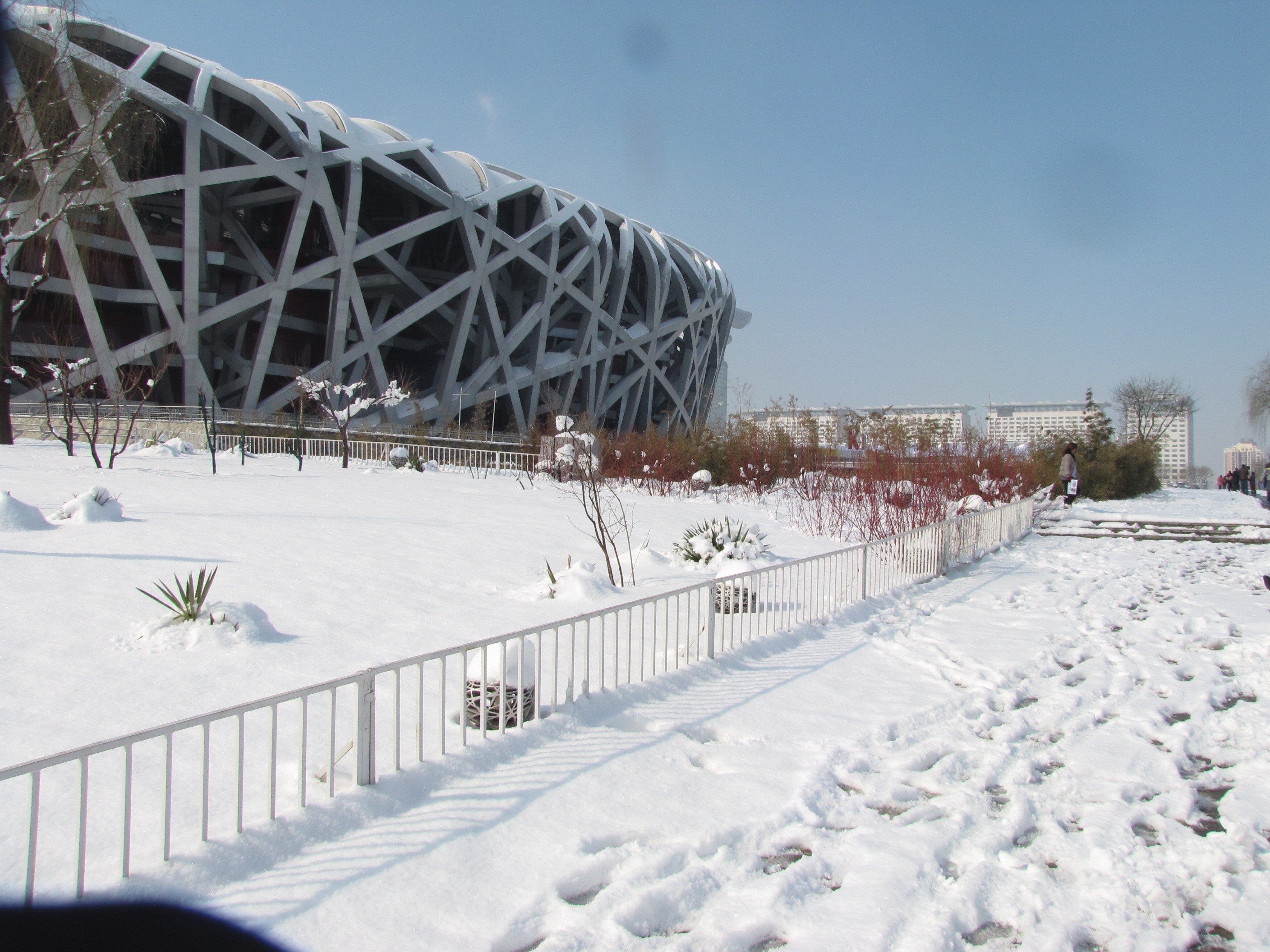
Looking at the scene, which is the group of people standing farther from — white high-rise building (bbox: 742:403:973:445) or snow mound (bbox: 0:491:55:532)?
snow mound (bbox: 0:491:55:532)

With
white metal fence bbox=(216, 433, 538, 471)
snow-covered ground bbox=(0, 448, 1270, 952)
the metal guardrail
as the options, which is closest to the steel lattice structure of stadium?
the metal guardrail

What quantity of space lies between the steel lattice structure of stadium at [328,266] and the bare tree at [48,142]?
478mm

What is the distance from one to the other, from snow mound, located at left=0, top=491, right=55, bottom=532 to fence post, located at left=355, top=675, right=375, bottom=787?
20.9ft

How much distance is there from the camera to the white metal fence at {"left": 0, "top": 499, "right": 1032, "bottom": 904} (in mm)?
2701

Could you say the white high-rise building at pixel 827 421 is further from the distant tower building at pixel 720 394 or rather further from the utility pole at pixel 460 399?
the distant tower building at pixel 720 394

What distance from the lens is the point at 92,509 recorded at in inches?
328

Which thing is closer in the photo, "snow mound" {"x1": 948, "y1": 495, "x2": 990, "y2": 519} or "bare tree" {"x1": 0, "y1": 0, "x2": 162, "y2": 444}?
"snow mound" {"x1": 948, "y1": 495, "x2": 990, "y2": 519}

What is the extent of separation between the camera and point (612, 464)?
22000mm

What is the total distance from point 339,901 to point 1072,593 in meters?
9.29

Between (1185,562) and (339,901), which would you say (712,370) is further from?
(339,901)

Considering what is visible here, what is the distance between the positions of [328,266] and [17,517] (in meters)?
27.7

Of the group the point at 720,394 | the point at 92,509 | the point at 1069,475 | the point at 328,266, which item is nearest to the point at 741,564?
the point at 92,509

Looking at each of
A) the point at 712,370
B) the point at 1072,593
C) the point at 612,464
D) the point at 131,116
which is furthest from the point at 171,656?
the point at 712,370

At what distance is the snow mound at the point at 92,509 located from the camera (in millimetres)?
8211
